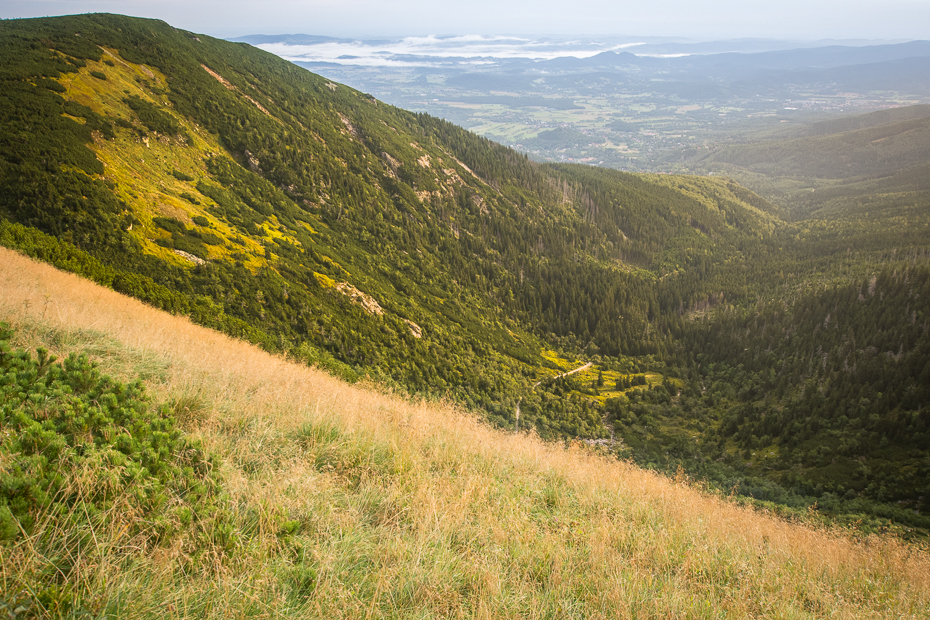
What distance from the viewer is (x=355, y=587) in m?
4.66

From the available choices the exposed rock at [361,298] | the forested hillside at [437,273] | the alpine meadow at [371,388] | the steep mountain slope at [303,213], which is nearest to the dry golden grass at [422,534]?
the alpine meadow at [371,388]

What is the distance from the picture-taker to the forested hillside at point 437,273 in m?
37.3

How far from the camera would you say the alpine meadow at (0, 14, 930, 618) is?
15.5 ft

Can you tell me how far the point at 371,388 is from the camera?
1559cm

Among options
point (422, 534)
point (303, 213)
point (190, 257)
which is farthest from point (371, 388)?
point (303, 213)

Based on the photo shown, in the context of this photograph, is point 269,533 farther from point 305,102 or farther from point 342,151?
point 305,102

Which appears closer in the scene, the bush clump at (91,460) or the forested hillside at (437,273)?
the bush clump at (91,460)

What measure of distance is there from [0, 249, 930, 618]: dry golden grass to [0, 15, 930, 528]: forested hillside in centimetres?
1346

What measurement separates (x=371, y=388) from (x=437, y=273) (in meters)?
88.0

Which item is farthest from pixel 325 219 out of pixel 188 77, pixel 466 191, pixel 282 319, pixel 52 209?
pixel 466 191

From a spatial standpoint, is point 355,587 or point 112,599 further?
point 355,587

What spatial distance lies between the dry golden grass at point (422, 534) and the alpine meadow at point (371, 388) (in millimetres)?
→ 59

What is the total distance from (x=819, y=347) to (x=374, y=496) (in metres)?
108

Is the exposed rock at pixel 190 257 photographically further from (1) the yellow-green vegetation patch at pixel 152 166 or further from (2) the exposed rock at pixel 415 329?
(2) the exposed rock at pixel 415 329
